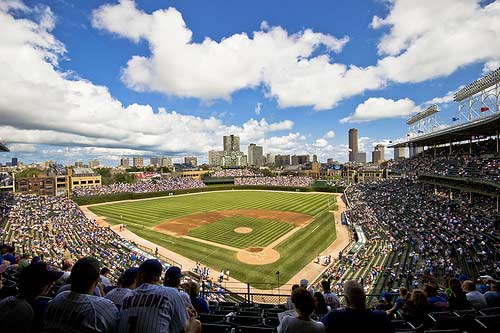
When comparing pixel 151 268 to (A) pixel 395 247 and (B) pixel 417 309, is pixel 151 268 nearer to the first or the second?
(B) pixel 417 309

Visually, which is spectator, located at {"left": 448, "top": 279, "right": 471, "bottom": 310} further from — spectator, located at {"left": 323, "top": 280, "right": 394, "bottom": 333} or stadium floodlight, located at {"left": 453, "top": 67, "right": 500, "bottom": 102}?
stadium floodlight, located at {"left": 453, "top": 67, "right": 500, "bottom": 102}

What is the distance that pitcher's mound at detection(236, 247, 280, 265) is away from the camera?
77.0 ft

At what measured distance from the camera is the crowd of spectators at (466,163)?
2719 cm

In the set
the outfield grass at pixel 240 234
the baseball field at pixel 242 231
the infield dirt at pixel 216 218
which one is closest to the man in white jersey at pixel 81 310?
the baseball field at pixel 242 231

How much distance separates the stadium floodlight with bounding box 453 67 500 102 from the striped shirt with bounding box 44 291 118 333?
131 ft

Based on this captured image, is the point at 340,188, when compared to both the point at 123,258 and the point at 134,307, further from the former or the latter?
the point at 134,307

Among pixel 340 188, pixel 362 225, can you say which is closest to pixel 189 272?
pixel 362 225

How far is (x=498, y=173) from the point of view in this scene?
24.4 meters

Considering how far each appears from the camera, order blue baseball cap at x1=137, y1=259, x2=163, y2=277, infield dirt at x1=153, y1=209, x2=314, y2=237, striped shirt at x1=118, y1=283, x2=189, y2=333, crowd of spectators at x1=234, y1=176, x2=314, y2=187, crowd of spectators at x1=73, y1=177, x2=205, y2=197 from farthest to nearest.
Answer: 1. crowd of spectators at x1=234, y1=176, x2=314, y2=187
2. crowd of spectators at x1=73, y1=177, x2=205, y2=197
3. infield dirt at x1=153, y1=209, x2=314, y2=237
4. blue baseball cap at x1=137, y1=259, x2=163, y2=277
5. striped shirt at x1=118, y1=283, x2=189, y2=333

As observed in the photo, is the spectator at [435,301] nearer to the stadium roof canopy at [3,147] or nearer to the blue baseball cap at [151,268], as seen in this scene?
the blue baseball cap at [151,268]

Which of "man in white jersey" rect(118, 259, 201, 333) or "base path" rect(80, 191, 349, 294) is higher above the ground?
"man in white jersey" rect(118, 259, 201, 333)

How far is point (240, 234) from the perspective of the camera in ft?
105

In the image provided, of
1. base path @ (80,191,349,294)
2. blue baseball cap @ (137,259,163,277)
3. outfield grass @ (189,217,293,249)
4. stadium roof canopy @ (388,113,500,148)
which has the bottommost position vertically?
base path @ (80,191,349,294)

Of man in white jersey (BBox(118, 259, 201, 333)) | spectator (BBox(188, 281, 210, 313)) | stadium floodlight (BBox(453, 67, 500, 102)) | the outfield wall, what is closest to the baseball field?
the outfield wall
